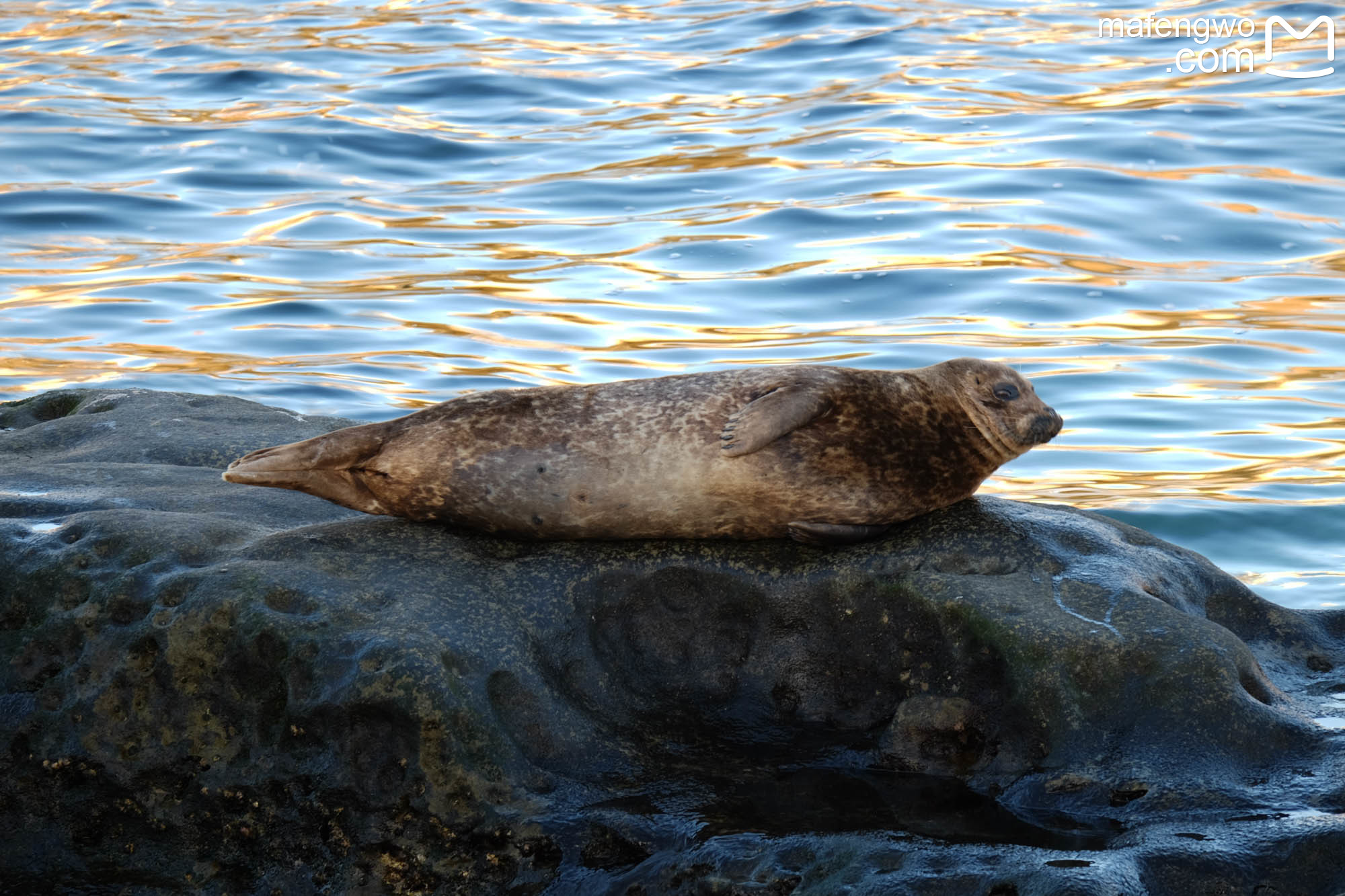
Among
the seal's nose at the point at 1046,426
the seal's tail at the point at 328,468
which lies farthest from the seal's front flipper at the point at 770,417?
the seal's tail at the point at 328,468

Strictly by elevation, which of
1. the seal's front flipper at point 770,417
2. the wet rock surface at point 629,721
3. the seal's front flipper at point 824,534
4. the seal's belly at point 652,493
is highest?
the seal's front flipper at point 770,417

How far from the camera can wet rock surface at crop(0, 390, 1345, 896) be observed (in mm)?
3824

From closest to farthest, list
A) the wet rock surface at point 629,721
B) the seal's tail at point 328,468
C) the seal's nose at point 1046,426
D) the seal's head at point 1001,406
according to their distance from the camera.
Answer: the wet rock surface at point 629,721, the seal's tail at point 328,468, the seal's head at point 1001,406, the seal's nose at point 1046,426

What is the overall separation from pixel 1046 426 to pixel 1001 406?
200 mm

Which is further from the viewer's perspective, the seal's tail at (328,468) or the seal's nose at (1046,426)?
the seal's nose at (1046,426)

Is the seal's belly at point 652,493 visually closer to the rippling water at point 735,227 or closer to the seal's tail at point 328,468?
the seal's tail at point 328,468

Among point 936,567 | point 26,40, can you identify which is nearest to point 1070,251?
point 936,567

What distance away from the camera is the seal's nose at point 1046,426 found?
206 inches

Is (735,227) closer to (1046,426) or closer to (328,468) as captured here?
(1046,426)

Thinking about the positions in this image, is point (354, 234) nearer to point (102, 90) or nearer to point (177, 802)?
point (102, 90)

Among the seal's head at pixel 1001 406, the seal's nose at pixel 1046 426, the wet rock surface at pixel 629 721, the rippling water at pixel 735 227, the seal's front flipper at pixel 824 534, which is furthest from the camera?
the rippling water at pixel 735 227

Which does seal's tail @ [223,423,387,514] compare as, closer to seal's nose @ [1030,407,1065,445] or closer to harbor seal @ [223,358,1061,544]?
harbor seal @ [223,358,1061,544]

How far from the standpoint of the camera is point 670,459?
4707mm

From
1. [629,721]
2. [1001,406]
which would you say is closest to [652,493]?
[629,721]
